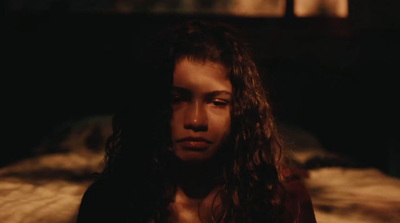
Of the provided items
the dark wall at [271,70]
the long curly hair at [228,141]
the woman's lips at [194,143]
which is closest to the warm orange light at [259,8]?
the dark wall at [271,70]

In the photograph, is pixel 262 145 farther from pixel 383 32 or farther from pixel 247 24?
pixel 383 32

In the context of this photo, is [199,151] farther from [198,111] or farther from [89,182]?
[89,182]

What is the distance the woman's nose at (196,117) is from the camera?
142 cm

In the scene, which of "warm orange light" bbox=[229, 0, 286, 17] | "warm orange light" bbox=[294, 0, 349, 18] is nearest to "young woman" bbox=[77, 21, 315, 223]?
"warm orange light" bbox=[229, 0, 286, 17]

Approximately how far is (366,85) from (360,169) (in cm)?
122

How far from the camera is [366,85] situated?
399 centimetres

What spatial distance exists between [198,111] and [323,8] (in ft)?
8.49

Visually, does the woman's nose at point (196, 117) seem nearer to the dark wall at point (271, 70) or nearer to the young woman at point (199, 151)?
the young woman at point (199, 151)

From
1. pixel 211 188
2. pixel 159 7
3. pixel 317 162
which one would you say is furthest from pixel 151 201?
pixel 159 7

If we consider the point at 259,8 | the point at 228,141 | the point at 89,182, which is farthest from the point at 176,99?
the point at 259,8

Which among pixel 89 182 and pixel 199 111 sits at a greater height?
pixel 199 111

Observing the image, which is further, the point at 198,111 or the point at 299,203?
the point at 299,203

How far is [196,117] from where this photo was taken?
1.43m

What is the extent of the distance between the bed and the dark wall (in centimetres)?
60
